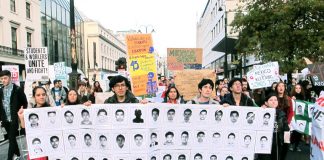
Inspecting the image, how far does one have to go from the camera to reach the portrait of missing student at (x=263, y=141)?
4262 millimetres

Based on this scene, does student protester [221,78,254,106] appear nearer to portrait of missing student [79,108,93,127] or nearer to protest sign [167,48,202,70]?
portrait of missing student [79,108,93,127]

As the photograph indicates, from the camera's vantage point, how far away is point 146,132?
3924 millimetres

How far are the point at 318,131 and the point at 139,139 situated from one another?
2.31 m

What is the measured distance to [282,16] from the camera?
1664 cm

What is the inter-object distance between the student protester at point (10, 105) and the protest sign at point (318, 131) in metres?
4.89

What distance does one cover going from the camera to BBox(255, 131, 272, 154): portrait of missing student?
426 cm

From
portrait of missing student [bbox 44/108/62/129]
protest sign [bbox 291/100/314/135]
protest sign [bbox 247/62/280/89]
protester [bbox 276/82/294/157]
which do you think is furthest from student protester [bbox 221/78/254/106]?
protest sign [bbox 247/62/280/89]

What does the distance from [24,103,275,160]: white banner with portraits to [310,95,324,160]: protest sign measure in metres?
0.69

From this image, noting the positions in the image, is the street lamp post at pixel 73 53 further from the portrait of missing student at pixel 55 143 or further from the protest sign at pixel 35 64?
the portrait of missing student at pixel 55 143

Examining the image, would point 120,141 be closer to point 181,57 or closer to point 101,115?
point 101,115

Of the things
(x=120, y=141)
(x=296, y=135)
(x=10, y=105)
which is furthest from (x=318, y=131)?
(x=10, y=105)

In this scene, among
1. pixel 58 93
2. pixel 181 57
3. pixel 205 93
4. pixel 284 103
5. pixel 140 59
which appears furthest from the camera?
pixel 181 57

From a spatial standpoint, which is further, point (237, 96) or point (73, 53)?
point (73, 53)

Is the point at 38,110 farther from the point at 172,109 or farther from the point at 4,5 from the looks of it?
the point at 4,5
